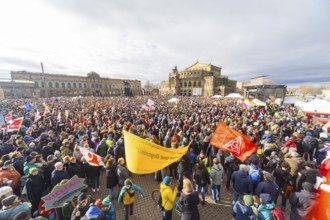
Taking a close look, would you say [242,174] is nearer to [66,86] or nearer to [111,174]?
[111,174]

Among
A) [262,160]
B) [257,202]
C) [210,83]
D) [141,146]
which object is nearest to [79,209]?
[141,146]

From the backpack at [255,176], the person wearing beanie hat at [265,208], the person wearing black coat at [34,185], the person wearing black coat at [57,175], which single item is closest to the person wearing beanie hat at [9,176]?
the person wearing black coat at [34,185]

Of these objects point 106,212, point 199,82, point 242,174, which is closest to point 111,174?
point 106,212

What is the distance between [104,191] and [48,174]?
1.99 meters

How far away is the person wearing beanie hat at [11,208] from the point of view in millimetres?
2457

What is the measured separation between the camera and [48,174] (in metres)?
4.09

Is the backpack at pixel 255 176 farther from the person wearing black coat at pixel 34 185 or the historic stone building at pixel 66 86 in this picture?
the historic stone building at pixel 66 86

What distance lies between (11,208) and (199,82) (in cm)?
6867

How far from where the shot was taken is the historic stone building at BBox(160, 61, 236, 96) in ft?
208

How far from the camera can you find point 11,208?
253 cm

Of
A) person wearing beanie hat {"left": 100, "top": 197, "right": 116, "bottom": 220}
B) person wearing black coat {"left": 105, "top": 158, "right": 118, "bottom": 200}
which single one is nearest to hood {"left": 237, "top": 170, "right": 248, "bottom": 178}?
person wearing beanie hat {"left": 100, "top": 197, "right": 116, "bottom": 220}

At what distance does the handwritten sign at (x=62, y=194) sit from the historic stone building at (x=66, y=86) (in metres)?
49.5

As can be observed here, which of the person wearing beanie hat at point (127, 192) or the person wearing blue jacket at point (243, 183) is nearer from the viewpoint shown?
the person wearing beanie hat at point (127, 192)

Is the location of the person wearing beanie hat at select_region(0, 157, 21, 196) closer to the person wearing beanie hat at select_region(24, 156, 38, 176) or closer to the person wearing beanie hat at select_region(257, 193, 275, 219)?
the person wearing beanie hat at select_region(24, 156, 38, 176)
